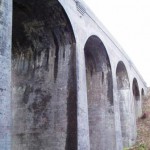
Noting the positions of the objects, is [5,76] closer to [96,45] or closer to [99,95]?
[96,45]

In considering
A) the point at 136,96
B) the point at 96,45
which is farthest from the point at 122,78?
the point at 136,96

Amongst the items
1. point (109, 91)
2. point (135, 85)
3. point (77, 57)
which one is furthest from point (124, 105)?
point (77, 57)

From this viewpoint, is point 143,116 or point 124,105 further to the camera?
point 143,116

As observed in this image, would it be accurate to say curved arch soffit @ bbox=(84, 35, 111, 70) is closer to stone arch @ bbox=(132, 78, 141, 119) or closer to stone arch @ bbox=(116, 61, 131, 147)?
stone arch @ bbox=(116, 61, 131, 147)

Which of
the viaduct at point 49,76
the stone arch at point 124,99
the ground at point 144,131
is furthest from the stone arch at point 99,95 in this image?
the stone arch at point 124,99

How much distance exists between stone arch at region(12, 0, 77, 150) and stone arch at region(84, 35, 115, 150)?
3.02 metres

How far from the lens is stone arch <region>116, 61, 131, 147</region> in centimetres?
1841

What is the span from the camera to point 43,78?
11.2m

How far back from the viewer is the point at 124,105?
18.9 metres

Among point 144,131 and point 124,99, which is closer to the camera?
point 124,99

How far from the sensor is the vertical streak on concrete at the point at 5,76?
6.14 metres

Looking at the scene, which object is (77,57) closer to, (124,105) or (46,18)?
(46,18)

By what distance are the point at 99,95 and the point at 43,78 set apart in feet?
14.1

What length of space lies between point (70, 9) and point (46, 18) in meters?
0.94
